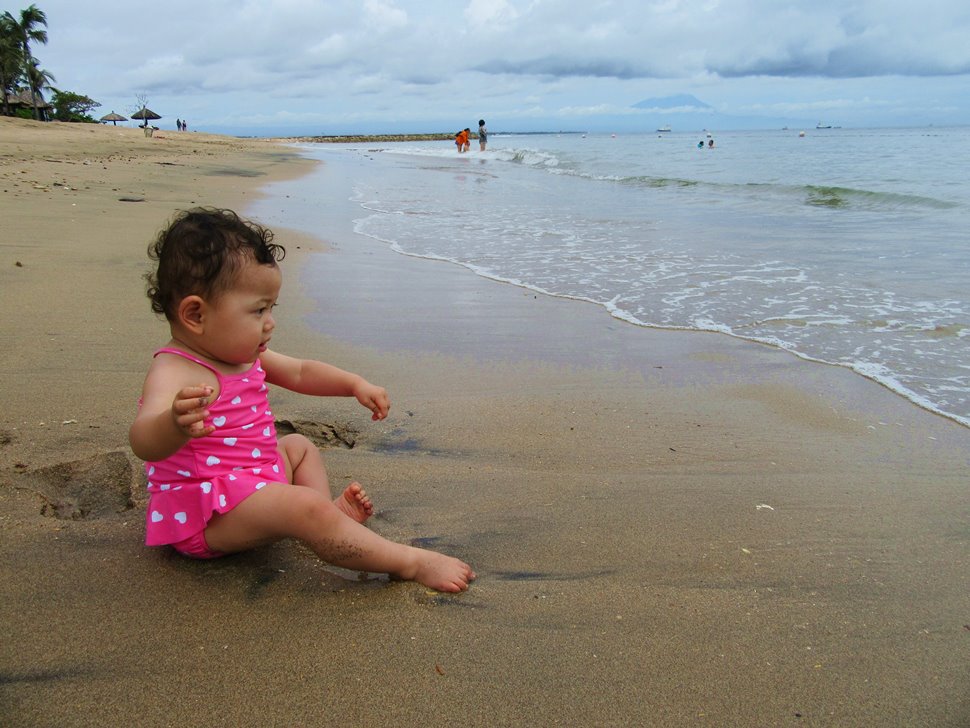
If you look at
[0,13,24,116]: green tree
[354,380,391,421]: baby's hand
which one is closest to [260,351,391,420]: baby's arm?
[354,380,391,421]: baby's hand

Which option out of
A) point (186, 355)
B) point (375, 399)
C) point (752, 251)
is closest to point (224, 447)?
point (186, 355)

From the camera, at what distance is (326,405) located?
3.27 m

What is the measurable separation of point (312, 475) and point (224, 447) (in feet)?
1.20

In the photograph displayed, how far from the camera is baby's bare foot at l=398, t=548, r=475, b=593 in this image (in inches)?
75.2

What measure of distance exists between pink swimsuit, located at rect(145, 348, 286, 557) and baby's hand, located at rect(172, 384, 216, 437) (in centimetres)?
27

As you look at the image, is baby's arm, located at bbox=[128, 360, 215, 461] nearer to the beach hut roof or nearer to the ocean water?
the ocean water

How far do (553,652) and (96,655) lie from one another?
929 millimetres

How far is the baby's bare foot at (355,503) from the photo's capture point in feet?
7.31

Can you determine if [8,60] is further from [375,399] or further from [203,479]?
[203,479]

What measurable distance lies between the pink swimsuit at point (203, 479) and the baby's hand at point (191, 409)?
274mm

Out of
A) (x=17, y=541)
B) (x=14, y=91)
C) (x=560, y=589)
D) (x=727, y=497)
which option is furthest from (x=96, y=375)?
(x=14, y=91)

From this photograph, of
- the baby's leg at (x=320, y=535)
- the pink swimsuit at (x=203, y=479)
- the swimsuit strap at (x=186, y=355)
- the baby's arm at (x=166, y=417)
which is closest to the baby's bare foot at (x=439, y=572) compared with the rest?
the baby's leg at (x=320, y=535)

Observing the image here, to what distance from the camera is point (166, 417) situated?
1720 mm

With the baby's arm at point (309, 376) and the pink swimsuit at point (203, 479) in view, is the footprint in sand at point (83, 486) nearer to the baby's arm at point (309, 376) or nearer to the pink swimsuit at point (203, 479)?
the pink swimsuit at point (203, 479)
